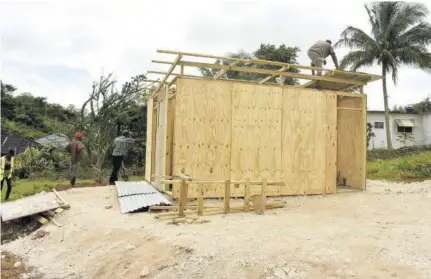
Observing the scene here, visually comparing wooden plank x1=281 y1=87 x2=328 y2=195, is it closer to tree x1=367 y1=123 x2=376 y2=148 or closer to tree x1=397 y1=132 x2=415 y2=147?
tree x1=367 y1=123 x2=376 y2=148

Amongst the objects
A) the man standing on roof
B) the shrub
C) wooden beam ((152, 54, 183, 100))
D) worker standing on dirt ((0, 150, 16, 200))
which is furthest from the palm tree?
worker standing on dirt ((0, 150, 16, 200))

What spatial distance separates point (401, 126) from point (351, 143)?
20961mm

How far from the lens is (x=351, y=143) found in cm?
948

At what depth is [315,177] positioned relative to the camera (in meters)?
8.30

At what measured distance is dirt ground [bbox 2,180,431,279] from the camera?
142 inches

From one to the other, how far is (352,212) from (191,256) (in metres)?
3.86

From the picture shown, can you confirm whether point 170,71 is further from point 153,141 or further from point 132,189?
point 132,189

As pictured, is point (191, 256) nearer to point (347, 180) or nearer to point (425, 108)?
point (347, 180)

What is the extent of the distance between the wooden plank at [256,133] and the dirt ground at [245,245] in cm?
126

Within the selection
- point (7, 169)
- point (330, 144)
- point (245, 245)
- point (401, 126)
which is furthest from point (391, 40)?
point (7, 169)

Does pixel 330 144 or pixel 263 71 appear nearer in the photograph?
pixel 263 71

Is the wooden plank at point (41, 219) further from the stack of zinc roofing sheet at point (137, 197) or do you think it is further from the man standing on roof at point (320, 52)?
the man standing on roof at point (320, 52)

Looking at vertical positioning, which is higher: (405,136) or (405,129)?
(405,129)

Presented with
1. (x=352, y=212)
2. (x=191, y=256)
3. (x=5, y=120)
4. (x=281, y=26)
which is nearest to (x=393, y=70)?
(x=281, y=26)
